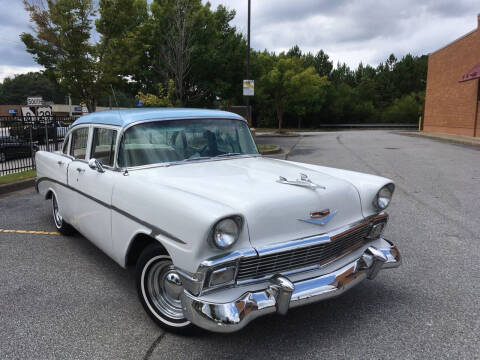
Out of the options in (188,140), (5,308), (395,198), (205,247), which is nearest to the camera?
(205,247)

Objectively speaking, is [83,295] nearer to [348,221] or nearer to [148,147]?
[148,147]

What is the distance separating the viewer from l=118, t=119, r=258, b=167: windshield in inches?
135

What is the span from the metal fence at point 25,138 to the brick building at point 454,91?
21.9 m

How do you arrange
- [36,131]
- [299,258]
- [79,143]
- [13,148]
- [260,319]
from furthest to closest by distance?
[13,148]
[36,131]
[79,143]
[260,319]
[299,258]

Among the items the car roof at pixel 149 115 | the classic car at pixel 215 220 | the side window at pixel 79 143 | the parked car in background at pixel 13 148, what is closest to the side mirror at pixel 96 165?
the classic car at pixel 215 220

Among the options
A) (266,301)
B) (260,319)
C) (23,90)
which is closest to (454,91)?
(260,319)

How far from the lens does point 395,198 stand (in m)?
6.84

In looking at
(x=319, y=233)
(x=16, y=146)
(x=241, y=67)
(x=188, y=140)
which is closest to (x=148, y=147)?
(x=188, y=140)

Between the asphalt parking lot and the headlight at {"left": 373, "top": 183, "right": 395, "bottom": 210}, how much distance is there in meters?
0.80

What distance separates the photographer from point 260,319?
293 cm

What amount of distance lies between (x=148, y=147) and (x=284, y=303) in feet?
6.14

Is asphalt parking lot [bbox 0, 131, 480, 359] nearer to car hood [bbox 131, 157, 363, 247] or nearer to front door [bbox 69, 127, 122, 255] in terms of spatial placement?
front door [bbox 69, 127, 122, 255]

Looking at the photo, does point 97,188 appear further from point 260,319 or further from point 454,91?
point 454,91

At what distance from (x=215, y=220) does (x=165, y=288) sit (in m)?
0.85
